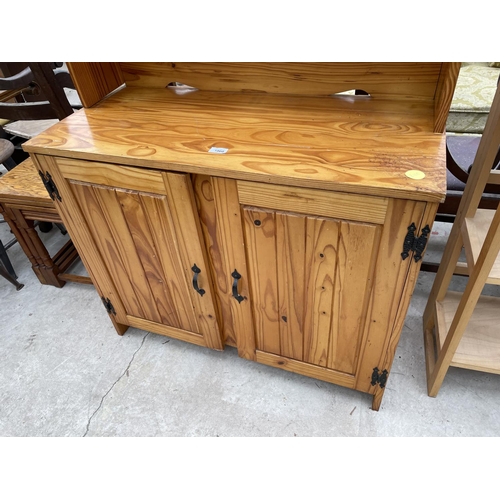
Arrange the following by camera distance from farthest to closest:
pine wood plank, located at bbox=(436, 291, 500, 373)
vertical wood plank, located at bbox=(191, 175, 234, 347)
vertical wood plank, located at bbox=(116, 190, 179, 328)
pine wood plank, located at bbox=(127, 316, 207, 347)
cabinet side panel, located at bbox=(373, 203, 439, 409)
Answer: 1. pine wood plank, located at bbox=(127, 316, 207, 347)
2. pine wood plank, located at bbox=(436, 291, 500, 373)
3. vertical wood plank, located at bbox=(116, 190, 179, 328)
4. vertical wood plank, located at bbox=(191, 175, 234, 347)
5. cabinet side panel, located at bbox=(373, 203, 439, 409)

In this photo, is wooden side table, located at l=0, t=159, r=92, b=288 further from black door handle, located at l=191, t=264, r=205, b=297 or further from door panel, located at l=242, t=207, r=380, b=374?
door panel, located at l=242, t=207, r=380, b=374

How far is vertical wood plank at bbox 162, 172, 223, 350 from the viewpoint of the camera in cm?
98

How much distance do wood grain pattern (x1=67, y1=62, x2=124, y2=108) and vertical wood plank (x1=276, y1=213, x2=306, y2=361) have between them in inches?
31.8

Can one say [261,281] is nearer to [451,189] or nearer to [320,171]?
[320,171]

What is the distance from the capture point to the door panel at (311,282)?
3.00 ft

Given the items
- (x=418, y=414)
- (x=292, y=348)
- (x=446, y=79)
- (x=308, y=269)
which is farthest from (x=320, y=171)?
(x=418, y=414)

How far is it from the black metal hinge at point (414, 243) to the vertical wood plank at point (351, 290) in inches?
2.6

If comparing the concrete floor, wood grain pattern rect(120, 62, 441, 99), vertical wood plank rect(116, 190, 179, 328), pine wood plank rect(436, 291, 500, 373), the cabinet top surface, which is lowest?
the concrete floor

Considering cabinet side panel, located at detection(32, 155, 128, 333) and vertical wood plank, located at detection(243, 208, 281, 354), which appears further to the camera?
cabinet side panel, located at detection(32, 155, 128, 333)

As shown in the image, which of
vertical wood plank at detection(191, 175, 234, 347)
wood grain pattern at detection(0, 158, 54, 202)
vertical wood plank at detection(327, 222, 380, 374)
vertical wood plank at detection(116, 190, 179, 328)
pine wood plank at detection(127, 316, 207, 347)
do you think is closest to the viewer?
vertical wood plank at detection(327, 222, 380, 374)

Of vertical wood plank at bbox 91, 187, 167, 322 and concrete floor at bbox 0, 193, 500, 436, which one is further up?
vertical wood plank at bbox 91, 187, 167, 322

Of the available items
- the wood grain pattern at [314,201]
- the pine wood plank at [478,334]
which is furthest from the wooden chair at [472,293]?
the wood grain pattern at [314,201]

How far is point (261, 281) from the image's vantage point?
111 centimetres

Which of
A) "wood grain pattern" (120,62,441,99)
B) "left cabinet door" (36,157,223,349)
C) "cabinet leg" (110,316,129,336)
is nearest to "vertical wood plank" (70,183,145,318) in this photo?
"left cabinet door" (36,157,223,349)
